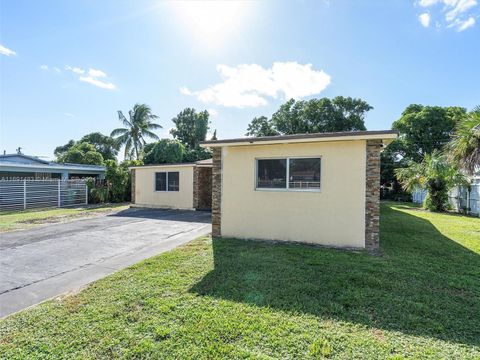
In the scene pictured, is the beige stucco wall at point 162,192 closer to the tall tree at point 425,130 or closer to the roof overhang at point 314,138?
the roof overhang at point 314,138

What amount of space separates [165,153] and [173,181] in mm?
9651

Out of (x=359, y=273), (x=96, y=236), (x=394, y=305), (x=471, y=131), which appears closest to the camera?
(x=394, y=305)

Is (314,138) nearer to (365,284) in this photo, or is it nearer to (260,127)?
(365,284)

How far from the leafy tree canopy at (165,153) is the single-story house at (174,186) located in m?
7.38

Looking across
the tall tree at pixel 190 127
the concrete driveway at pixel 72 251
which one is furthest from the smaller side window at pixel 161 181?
the tall tree at pixel 190 127

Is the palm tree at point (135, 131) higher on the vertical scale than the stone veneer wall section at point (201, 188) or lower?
higher

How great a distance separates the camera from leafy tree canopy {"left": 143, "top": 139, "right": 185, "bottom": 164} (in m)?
24.9

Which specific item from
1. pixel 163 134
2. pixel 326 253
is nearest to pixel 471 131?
pixel 326 253

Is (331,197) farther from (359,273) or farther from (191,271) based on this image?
(191,271)

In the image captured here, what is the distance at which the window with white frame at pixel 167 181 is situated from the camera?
1599cm

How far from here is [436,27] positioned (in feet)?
34.3

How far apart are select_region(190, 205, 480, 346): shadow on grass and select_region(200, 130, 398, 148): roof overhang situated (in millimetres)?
2866

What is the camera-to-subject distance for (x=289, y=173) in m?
7.36

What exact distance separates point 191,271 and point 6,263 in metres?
4.34
